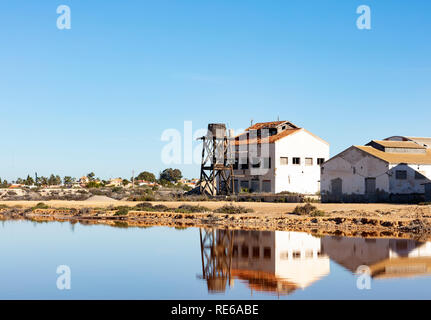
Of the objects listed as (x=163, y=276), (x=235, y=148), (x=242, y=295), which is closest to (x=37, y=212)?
(x=235, y=148)

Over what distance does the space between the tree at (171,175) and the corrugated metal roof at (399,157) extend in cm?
8769

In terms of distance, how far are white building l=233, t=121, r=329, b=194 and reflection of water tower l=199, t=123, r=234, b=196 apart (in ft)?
4.98

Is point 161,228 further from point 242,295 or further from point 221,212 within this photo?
point 242,295

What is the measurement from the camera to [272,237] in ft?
87.2

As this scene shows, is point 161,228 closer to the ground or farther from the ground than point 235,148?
closer to the ground

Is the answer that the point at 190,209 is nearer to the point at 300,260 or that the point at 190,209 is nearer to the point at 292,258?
the point at 292,258

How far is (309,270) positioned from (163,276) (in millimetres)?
4640

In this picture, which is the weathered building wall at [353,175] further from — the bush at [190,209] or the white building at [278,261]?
the white building at [278,261]

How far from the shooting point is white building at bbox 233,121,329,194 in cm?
5538

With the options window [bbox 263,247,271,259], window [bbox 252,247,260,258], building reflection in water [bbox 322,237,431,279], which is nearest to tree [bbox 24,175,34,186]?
building reflection in water [bbox 322,237,431,279]

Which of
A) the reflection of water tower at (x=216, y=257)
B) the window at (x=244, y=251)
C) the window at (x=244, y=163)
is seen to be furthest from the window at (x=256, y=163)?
the window at (x=244, y=251)

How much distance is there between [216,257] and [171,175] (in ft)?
362

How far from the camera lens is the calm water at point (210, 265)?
14.5 metres
